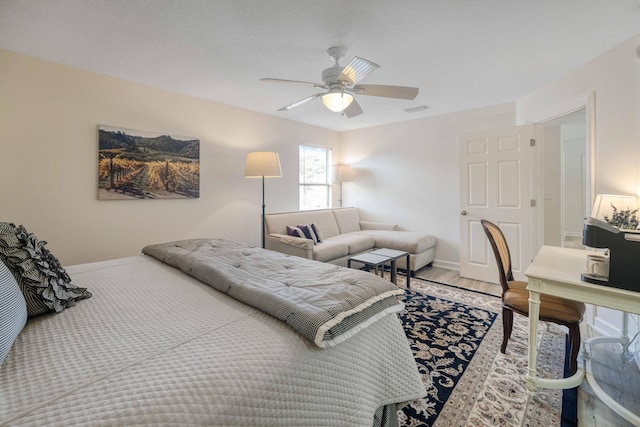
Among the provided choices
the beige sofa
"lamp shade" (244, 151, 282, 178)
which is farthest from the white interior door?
"lamp shade" (244, 151, 282, 178)

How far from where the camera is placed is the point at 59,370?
0.75 meters

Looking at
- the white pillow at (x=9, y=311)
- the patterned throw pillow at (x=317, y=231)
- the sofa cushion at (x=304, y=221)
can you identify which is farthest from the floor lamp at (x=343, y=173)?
the white pillow at (x=9, y=311)

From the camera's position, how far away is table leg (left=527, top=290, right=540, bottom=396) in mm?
1591

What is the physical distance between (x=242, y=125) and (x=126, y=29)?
6.42 feet

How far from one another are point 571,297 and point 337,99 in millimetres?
1985

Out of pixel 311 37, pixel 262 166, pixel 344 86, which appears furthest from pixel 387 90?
pixel 262 166

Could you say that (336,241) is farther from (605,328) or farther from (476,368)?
(605,328)

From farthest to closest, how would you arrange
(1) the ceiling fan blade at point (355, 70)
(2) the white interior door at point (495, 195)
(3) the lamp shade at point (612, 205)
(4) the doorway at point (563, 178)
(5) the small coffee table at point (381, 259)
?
(4) the doorway at point (563, 178) < (2) the white interior door at point (495, 195) < (5) the small coffee table at point (381, 259) < (3) the lamp shade at point (612, 205) < (1) the ceiling fan blade at point (355, 70)

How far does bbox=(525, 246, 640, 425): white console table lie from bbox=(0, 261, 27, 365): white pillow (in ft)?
7.30

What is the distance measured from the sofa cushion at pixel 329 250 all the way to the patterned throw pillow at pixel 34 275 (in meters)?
2.49

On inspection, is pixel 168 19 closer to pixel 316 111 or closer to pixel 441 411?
pixel 316 111

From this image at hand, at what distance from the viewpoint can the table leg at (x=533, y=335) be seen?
1.59 meters

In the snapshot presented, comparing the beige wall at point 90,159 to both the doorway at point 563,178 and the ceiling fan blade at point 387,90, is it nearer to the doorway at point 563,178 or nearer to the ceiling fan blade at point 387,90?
the ceiling fan blade at point 387,90

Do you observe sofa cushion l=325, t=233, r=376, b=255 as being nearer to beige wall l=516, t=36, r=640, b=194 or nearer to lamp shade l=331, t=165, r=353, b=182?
lamp shade l=331, t=165, r=353, b=182
